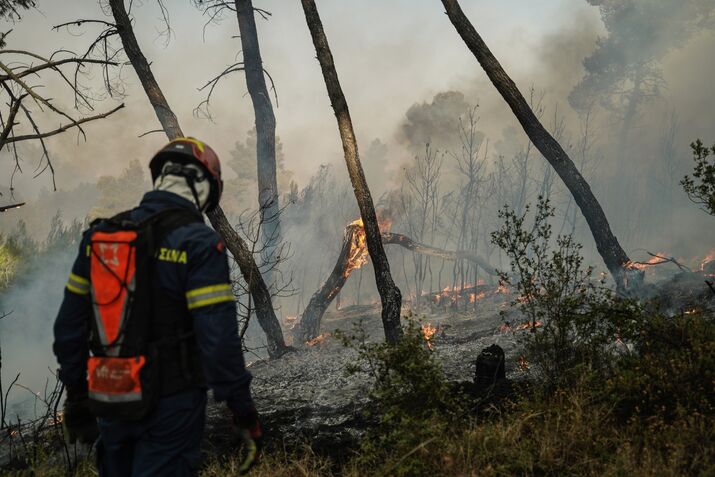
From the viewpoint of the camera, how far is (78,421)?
2674 millimetres

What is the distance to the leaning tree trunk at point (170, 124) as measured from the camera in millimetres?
9062

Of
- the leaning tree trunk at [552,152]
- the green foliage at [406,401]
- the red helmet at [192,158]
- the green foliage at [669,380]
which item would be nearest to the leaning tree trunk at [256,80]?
the leaning tree trunk at [552,152]

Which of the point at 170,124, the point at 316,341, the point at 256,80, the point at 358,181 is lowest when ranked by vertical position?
the point at 316,341

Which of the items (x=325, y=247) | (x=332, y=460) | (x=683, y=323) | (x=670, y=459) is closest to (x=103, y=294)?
(x=332, y=460)

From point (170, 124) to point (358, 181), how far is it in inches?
153

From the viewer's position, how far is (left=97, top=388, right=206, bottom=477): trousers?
2303 millimetres

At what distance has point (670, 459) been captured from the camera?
3016mm

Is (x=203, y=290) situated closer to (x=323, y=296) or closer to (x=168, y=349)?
(x=168, y=349)

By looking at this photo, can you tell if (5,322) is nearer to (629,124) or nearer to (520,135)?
(629,124)

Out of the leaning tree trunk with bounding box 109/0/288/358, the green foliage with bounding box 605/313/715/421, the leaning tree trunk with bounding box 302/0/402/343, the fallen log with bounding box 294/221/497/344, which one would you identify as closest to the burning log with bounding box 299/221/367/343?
the fallen log with bounding box 294/221/497/344

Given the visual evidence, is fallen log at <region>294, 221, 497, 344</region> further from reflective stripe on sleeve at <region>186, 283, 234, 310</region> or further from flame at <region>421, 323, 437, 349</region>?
reflective stripe on sleeve at <region>186, 283, 234, 310</region>

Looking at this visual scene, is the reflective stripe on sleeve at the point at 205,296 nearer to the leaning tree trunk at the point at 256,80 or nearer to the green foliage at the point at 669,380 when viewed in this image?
the green foliage at the point at 669,380

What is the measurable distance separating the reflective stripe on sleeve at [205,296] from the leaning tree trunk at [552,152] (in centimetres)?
722

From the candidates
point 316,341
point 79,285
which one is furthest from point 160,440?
point 316,341
